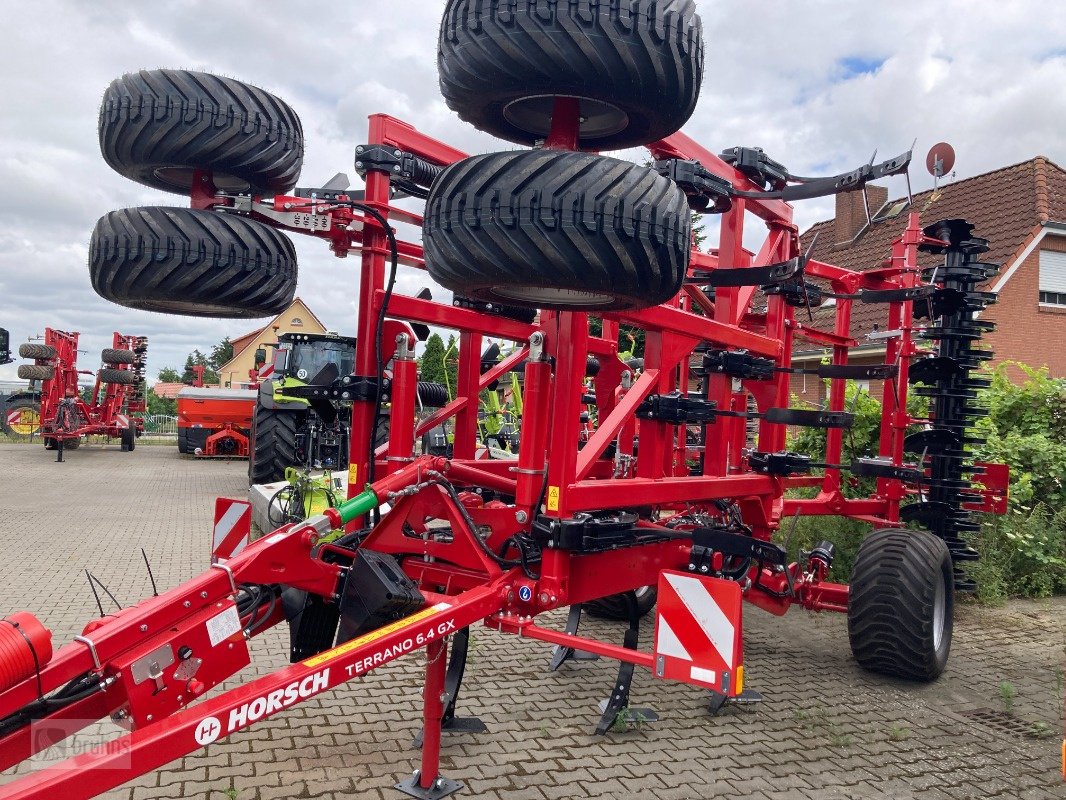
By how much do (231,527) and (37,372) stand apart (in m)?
20.7

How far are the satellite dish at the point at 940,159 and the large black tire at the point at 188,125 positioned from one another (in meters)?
4.91

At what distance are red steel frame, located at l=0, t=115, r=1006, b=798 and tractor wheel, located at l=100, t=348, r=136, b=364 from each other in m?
20.3

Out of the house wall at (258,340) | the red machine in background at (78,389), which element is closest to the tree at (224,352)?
the house wall at (258,340)

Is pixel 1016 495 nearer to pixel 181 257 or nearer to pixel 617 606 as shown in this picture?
pixel 617 606

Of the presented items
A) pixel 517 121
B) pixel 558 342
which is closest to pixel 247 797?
pixel 558 342

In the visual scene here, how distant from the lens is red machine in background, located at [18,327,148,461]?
69.5 ft

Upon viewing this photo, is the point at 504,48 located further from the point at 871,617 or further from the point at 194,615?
the point at 871,617

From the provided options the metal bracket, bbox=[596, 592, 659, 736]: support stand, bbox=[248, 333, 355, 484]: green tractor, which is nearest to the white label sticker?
bbox=[596, 592, 659, 736]: support stand

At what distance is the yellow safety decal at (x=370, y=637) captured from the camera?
2644 millimetres

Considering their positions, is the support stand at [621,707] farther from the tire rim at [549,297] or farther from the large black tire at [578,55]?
the large black tire at [578,55]

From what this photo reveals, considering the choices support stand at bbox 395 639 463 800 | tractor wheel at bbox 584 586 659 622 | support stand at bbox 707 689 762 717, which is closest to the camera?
support stand at bbox 395 639 463 800

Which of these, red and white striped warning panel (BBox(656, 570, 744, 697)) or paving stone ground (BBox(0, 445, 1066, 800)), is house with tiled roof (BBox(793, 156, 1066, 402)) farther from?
red and white striped warning panel (BBox(656, 570, 744, 697))

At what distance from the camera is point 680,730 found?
4383mm

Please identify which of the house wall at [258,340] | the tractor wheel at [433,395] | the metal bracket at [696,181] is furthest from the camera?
the house wall at [258,340]
